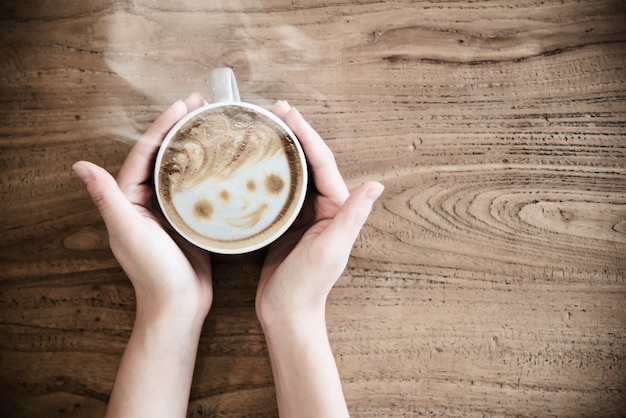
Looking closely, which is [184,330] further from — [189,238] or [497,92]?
[497,92]

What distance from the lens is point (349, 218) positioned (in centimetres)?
71

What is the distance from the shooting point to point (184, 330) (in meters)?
0.82

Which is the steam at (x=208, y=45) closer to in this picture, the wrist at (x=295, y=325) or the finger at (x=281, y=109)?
the finger at (x=281, y=109)

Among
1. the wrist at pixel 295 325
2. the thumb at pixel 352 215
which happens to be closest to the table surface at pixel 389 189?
the wrist at pixel 295 325

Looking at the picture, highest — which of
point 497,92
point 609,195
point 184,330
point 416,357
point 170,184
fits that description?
point 497,92

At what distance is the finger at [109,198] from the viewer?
68 cm

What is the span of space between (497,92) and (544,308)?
1.44ft

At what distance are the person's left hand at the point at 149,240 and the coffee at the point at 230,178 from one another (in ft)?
0.17

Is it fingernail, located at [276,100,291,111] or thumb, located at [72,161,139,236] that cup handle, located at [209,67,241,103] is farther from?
thumb, located at [72,161,139,236]

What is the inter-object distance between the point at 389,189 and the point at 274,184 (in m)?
0.28

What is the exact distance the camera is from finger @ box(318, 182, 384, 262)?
2.31 feet

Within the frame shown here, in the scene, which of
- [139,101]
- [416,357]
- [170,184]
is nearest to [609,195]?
[416,357]

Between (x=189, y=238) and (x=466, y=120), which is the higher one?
(x=466, y=120)

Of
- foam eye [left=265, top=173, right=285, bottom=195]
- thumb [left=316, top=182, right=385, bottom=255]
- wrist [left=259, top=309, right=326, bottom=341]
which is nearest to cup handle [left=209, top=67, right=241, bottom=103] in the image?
foam eye [left=265, top=173, right=285, bottom=195]
